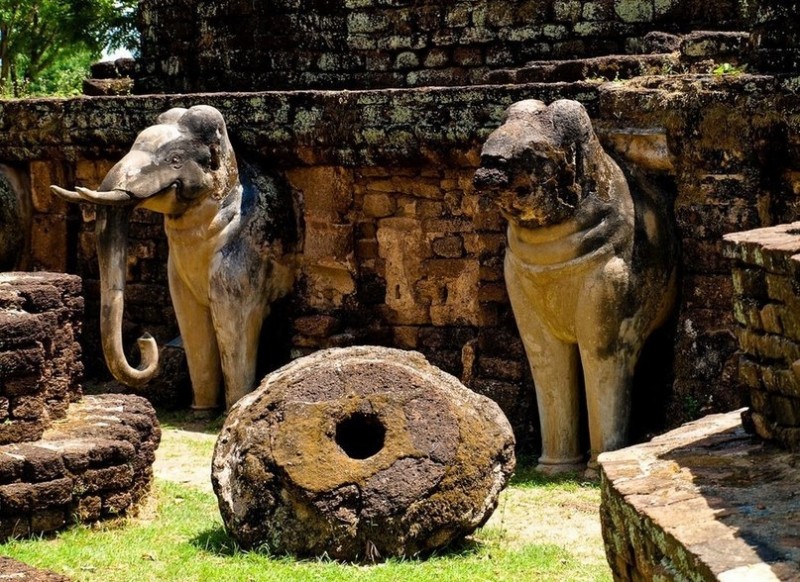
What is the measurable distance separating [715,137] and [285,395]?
116 inches

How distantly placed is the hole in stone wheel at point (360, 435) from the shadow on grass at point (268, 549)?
0.55 meters

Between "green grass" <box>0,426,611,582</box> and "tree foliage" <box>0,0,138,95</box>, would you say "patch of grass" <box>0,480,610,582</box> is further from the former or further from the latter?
"tree foliage" <box>0,0,138,95</box>

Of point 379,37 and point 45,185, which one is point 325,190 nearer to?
point 379,37

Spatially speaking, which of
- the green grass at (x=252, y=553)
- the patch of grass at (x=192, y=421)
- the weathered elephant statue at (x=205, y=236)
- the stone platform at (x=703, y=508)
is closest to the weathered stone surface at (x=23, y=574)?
the green grass at (x=252, y=553)

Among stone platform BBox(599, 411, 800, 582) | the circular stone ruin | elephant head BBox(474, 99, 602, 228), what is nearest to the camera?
stone platform BBox(599, 411, 800, 582)

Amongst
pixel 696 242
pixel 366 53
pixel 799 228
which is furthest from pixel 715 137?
pixel 366 53

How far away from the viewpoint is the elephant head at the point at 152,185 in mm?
9484

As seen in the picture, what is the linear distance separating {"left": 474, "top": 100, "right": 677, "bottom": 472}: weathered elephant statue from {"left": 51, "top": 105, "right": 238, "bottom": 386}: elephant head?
84.2 inches

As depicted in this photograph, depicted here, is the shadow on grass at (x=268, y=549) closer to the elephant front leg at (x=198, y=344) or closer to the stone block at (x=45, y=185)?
the elephant front leg at (x=198, y=344)

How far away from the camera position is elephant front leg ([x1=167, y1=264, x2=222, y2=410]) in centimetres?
1075

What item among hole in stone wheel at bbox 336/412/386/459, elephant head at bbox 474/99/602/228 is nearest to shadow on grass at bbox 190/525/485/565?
hole in stone wheel at bbox 336/412/386/459

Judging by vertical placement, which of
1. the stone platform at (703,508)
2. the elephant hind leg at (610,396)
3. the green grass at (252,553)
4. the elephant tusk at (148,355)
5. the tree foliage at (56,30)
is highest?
the tree foliage at (56,30)

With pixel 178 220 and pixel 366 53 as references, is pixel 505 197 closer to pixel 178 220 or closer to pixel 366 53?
pixel 178 220

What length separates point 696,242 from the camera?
29.3ft
